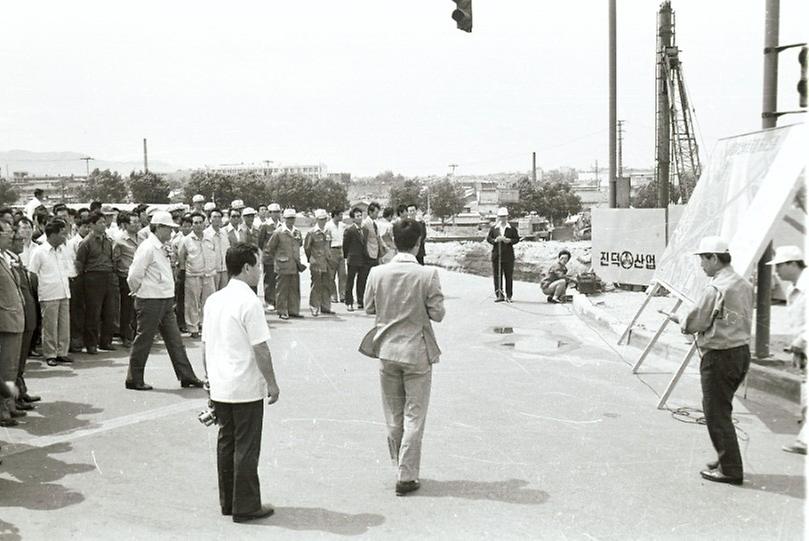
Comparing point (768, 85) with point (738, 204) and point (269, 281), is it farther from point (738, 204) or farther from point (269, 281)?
point (269, 281)

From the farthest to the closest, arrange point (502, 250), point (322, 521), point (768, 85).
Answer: point (502, 250)
point (768, 85)
point (322, 521)

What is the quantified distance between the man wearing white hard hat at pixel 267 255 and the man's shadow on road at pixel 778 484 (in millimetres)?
10141

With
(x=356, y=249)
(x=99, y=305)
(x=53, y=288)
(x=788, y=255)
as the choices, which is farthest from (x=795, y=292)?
(x=356, y=249)

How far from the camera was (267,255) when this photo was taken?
1427 cm

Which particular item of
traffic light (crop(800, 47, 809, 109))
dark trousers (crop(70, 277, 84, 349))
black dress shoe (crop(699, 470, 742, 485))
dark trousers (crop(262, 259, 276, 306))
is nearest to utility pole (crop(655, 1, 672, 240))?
dark trousers (crop(262, 259, 276, 306))

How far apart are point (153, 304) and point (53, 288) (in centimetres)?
200

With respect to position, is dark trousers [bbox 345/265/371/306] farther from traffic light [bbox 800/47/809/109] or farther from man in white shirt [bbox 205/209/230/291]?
traffic light [bbox 800/47/809/109]

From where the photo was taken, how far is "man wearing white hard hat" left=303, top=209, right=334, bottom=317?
1438 cm

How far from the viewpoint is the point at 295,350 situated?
10875 millimetres

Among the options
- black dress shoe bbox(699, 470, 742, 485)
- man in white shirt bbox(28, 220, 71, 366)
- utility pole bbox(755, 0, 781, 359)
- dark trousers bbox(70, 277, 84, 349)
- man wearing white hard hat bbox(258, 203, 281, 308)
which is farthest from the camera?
man wearing white hard hat bbox(258, 203, 281, 308)

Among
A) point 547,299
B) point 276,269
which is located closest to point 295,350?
point 276,269

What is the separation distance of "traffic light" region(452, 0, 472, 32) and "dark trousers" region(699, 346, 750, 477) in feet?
→ 16.2

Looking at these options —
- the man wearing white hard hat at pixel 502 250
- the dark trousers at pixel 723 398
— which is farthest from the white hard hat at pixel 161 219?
the man wearing white hard hat at pixel 502 250

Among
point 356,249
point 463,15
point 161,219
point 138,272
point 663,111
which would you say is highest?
point 663,111
